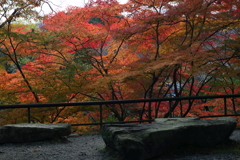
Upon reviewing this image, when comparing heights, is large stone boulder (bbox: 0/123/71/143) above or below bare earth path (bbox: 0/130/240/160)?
above

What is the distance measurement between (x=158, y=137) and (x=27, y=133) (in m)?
2.80

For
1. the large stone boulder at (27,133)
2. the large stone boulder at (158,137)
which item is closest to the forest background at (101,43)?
the large stone boulder at (27,133)

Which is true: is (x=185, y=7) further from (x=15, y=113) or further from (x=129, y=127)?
(x=15, y=113)

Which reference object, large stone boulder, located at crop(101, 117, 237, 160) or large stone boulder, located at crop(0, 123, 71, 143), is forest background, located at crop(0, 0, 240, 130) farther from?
large stone boulder, located at crop(101, 117, 237, 160)

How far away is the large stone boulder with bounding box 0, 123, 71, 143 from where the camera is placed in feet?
17.2

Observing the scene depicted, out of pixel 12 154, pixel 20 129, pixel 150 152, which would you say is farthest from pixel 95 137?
pixel 150 152

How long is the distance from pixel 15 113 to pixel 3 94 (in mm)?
1043

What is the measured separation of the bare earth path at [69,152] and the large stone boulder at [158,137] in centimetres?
19

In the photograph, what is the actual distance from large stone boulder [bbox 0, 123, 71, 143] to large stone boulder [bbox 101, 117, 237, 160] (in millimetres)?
1494

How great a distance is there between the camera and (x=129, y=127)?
4.36 metres

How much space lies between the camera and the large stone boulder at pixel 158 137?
Result: 12.4 ft

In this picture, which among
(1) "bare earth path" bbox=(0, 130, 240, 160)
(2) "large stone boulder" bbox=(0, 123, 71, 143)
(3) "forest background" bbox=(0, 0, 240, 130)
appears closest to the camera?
(1) "bare earth path" bbox=(0, 130, 240, 160)

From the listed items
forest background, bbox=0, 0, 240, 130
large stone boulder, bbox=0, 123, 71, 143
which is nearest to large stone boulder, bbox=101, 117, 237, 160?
large stone boulder, bbox=0, 123, 71, 143

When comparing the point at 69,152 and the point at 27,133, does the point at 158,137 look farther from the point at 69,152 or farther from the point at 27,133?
the point at 27,133
